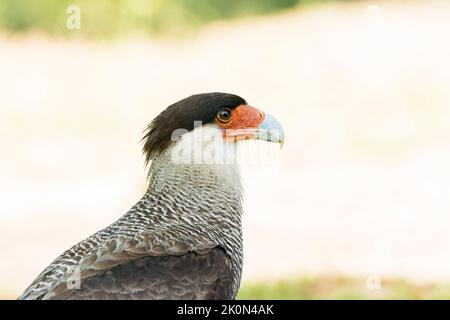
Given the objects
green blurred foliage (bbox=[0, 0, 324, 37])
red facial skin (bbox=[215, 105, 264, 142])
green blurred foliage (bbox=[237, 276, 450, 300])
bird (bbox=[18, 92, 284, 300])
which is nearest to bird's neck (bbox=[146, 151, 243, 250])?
bird (bbox=[18, 92, 284, 300])

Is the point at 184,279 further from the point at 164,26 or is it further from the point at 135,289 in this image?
the point at 164,26

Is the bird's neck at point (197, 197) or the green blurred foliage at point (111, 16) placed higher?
the green blurred foliage at point (111, 16)

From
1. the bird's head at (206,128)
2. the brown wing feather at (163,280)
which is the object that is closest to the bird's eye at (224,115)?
the bird's head at (206,128)

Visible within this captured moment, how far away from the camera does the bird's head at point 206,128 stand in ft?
13.5

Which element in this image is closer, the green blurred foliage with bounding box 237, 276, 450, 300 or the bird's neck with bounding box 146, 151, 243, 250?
the bird's neck with bounding box 146, 151, 243, 250

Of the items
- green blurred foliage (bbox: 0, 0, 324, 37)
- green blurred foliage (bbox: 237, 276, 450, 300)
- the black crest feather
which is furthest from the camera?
green blurred foliage (bbox: 0, 0, 324, 37)

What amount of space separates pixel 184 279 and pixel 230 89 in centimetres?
633

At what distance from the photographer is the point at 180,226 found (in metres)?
4.03

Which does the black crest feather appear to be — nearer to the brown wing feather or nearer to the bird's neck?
the bird's neck

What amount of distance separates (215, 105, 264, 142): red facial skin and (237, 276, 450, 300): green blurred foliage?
8.49ft

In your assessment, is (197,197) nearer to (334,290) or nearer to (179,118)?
(179,118)

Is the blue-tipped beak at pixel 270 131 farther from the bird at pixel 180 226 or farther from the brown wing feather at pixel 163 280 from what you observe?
the brown wing feather at pixel 163 280

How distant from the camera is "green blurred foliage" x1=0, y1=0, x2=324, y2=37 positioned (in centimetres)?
1053
